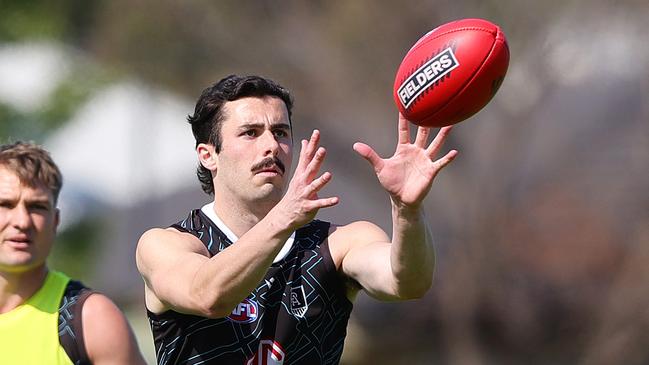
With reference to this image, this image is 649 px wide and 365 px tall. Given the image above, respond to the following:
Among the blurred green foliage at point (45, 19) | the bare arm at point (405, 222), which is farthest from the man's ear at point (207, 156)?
the blurred green foliage at point (45, 19)

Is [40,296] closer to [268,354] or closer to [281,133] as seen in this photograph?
[268,354]

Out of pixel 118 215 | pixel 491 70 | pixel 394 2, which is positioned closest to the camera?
pixel 491 70

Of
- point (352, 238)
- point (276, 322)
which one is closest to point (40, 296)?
point (276, 322)

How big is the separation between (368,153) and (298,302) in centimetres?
76

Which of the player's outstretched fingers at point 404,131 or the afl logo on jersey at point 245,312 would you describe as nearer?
the player's outstretched fingers at point 404,131

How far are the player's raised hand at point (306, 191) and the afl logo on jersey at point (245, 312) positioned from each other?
0.66 m

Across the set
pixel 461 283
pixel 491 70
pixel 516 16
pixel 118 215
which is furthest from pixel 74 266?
Result: pixel 491 70

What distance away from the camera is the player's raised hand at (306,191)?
3766mm

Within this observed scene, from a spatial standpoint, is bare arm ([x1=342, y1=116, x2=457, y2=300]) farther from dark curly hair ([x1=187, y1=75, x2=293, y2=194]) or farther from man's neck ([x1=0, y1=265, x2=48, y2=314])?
man's neck ([x1=0, y1=265, x2=48, y2=314])

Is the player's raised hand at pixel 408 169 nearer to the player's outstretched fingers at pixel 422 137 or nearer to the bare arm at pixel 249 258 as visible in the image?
the player's outstretched fingers at pixel 422 137

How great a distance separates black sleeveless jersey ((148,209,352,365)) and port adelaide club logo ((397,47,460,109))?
72cm

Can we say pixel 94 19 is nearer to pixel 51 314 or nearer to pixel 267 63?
pixel 267 63

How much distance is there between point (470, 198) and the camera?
1361cm

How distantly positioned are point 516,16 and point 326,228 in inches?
310
